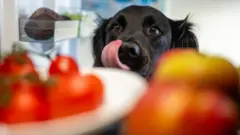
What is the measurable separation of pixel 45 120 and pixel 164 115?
11cm

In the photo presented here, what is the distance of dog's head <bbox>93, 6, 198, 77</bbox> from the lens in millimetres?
626

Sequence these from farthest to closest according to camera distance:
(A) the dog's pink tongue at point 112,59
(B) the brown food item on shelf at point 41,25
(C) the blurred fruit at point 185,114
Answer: (B) the brown food item on shelf at point 41,25
(A) the dog's pink tongue at point 112,59
(C) the blurred fruit at point 185,114

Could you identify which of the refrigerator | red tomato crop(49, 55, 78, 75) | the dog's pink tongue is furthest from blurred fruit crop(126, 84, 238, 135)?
the refrigerator

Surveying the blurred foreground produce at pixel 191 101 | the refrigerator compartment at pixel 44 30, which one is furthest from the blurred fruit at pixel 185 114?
the refrigerator compartment at pixel 44 30

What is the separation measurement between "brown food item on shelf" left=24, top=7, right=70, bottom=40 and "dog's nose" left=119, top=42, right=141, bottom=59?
0.46m

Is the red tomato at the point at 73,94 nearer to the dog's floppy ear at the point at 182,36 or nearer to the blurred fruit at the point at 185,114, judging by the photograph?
the blurred fruit at the point at 185,114

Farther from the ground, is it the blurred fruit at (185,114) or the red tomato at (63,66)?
the blurred fruit at (185,114)

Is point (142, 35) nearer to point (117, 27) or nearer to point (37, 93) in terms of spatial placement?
point (117, 27)

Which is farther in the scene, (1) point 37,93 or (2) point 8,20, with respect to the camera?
(2) point 8,20

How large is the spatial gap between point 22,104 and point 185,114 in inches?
5.4

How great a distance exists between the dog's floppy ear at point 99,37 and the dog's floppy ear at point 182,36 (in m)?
0.18

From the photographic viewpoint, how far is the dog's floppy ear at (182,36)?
2.53 feet

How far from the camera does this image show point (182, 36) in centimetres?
78

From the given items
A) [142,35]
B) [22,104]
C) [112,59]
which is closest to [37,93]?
[22,104]
